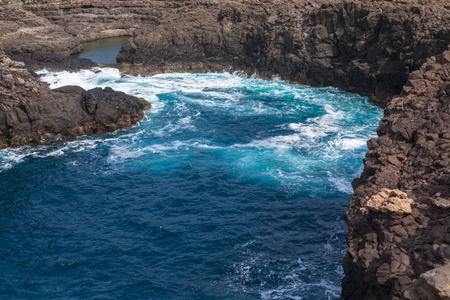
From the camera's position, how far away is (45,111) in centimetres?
4275

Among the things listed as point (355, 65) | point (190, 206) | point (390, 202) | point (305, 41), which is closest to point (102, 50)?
point (305, 41)

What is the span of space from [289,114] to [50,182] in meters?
24.9

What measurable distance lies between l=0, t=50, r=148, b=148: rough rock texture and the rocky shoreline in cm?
16

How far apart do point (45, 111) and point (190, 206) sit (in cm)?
1942

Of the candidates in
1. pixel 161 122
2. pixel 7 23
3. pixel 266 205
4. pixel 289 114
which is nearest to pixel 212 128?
pixel 161 122

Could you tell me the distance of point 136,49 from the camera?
222 feet

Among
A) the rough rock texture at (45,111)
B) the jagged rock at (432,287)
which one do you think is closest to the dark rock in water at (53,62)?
the rough rock texture at (45,111)

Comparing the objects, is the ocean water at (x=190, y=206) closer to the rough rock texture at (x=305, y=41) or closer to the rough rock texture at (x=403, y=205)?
the rough rock texture at (x=305, y=41)

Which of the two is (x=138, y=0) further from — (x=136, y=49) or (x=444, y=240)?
(x=444, y=240)

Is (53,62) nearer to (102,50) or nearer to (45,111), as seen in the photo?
(102,50)

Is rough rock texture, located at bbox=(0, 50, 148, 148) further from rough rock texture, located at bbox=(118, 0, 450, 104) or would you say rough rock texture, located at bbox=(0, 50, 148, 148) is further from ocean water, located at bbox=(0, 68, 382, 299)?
rough rock texture, located at bbox=(118, 0, 450, 104)

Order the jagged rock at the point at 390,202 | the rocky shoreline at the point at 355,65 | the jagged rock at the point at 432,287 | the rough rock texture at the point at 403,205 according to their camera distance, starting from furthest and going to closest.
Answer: the jagged rock at the point at 390,202
the rocky shoreline at the point at 355,65
the rough rock texture at the point at 403,205
the jagged rock at the point at 432,287

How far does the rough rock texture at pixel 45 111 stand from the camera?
4172cm

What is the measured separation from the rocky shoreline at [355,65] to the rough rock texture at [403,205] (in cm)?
4
